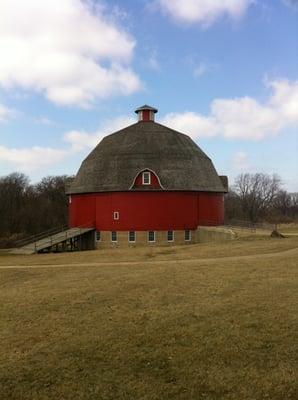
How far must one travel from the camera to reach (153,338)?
10.4 metres

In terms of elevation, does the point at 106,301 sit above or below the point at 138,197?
below

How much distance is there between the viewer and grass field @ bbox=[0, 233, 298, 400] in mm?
8141

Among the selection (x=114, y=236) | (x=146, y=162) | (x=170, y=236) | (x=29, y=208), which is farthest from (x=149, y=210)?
(x=29, y=208)

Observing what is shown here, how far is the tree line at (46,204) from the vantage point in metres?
79.6

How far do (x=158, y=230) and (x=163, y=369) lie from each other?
124 feet

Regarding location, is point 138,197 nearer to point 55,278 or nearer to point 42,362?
point 55,278

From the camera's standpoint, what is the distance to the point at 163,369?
28.9ft

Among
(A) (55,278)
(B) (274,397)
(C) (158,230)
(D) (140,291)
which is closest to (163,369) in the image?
(B) (274,397)

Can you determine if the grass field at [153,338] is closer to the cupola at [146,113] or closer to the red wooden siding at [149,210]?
the red wooden siding at [149,210]

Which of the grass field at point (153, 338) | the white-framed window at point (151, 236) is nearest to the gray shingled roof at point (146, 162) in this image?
the white-framed window at point (151, 236)

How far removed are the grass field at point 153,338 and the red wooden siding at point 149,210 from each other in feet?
94.9

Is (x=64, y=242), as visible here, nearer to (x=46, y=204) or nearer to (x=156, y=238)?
(x=156, y=238)

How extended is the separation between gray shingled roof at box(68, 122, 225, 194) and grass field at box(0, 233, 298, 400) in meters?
30.1

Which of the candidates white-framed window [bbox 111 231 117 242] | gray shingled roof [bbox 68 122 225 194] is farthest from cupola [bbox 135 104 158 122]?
white-framed window [bbox 111 231 117 242]
